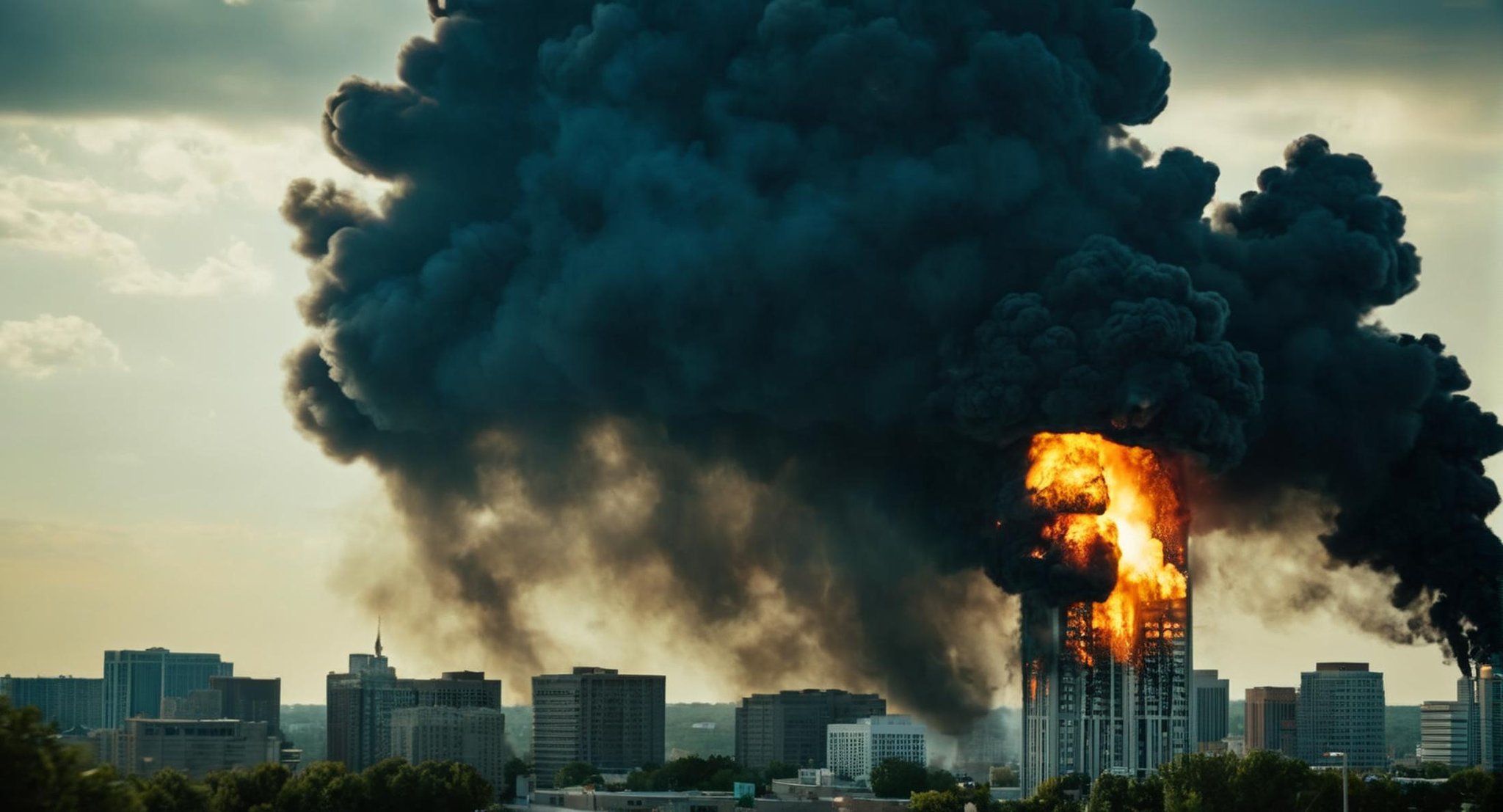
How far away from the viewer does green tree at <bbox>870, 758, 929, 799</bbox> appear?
419 feet

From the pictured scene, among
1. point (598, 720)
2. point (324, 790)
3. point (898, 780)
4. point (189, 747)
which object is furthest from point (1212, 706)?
point (324, 790)

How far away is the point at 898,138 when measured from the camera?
78.9 m

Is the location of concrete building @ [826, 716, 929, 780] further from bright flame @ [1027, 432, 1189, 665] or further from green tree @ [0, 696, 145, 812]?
green tree @ [0, 696, 145, 812]

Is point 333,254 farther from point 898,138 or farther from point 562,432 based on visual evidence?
point 898,138

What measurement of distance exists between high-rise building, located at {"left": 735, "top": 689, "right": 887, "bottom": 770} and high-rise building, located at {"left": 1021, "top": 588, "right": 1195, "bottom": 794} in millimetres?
81507

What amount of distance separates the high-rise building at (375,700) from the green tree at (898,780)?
4383 centimetres

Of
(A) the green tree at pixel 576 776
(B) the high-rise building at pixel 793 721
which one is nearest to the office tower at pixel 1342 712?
(B) the high-rise building at pixel 793 721

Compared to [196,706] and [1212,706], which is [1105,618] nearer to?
[1212,706]

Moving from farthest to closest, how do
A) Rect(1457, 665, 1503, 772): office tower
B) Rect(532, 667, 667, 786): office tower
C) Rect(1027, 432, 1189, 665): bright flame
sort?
Rect(532, 667, 667, 786): office tower, Rect(1457, 665, 1503, 772): office tower, Rect(1027, 432, 1189, 665): bright flame

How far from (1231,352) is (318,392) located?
→ 2928cm

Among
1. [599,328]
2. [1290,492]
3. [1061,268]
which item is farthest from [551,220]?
[1290,492]

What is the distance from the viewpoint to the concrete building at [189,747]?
14750 cm

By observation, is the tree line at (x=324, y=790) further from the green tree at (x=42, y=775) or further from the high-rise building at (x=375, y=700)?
the high-rise building at (x=375, y=700)

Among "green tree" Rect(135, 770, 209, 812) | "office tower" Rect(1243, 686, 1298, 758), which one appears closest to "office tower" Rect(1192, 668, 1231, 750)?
"office tower" Rect(1243, 686, 1298, 758)
